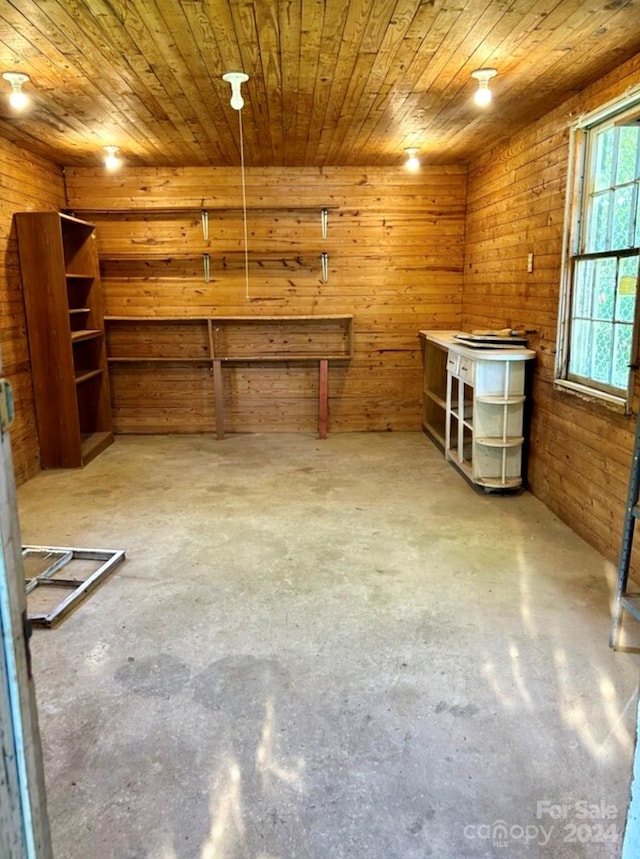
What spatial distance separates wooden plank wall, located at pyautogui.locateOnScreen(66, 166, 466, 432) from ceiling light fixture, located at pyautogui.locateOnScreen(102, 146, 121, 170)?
17.2 inches

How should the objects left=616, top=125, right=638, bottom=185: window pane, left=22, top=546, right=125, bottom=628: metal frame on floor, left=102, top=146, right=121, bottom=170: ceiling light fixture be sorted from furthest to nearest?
left=102, top=146, right=121, bottom=170: ceiling light fixture → left=616, top=125, right=638, bottom=185: window pane → left=22, top=546, right=125, bottom=628: metal frame on floor

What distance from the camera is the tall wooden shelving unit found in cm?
465

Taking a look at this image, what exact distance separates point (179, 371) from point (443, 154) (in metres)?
3.27

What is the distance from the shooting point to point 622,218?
3.21 meters

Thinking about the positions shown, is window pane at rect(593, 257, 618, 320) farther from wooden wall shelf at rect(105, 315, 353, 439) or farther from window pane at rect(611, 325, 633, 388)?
wooden wall shelf at rect(105, 315, 353, 439)

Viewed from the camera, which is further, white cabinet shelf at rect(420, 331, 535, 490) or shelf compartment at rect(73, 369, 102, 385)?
shelf compartment at rect(73, 369, 102, 385)

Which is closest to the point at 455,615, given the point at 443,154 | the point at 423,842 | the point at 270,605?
the point at 270,605

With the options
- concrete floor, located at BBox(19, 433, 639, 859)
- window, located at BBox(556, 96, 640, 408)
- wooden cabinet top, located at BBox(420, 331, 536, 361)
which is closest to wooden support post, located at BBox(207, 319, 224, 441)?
concrete floor, located at BBox(19, 433, 639, 859)

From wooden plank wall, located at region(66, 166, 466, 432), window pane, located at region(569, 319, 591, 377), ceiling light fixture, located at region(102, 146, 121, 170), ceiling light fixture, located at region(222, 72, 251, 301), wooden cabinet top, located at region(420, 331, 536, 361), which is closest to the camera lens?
ceiling light fixture, located at region(222, 72, 251, 301)

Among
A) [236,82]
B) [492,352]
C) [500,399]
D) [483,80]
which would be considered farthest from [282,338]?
[483,80]

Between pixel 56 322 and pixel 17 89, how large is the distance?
186 centimetres

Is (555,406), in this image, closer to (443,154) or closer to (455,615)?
(455,615)

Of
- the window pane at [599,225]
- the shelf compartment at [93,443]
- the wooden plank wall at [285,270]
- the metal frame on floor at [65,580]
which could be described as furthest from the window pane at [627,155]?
the shelf compartment at [93,443]

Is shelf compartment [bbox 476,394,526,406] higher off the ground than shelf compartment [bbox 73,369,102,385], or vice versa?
shelf compartment [bbox 73,369,102,385]
